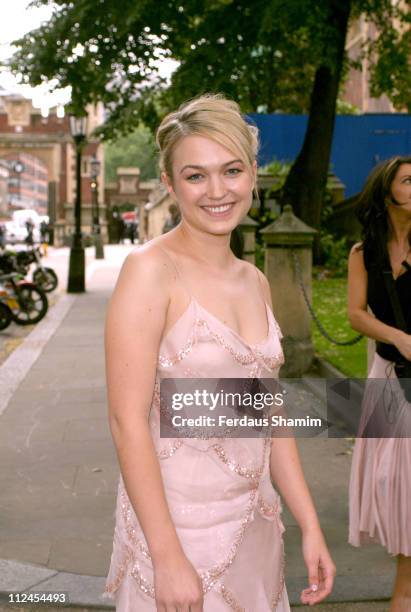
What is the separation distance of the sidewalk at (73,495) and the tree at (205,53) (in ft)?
27.3

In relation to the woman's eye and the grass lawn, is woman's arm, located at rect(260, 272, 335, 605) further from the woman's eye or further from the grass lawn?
the grass lawn

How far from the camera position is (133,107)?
2011 centimetres

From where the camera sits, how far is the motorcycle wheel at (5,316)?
13.9m

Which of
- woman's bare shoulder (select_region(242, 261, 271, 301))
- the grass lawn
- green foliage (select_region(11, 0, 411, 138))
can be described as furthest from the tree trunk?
woman's bare shoulder (select_region(242, 261, 271, 301))

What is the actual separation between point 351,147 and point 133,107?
10.3 meters

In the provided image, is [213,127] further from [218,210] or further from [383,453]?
[383,453]

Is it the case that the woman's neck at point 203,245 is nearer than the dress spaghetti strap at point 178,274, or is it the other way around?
the dress spaghetti strap at point 178,274

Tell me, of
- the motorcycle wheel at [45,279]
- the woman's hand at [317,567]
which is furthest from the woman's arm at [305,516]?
the motorcycle wheel at [45,279]

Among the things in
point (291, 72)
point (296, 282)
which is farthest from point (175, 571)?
point (291, 72)

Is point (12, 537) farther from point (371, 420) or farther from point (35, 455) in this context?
point (371, 420)

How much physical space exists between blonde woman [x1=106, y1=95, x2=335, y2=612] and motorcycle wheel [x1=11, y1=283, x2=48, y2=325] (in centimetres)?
1268

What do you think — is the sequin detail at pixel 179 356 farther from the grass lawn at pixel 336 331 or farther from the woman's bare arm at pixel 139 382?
the grass lawn at pixel 336 331

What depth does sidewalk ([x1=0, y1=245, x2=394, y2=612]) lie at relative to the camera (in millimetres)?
4309

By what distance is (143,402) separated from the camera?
1919mm
